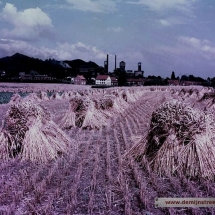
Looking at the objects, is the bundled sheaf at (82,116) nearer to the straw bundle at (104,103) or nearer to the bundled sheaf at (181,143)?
the straw bundle at (104,103)

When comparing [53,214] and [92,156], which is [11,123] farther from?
A: [53,214]

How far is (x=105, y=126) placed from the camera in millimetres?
12195

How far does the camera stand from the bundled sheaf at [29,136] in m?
7.29

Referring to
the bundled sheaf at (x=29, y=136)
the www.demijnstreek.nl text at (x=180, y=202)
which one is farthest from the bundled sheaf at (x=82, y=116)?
the www.demijnstreek.nl text at (x=180, y=202)

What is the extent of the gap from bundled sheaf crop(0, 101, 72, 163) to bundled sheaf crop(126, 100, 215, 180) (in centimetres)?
204

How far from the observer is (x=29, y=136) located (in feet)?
24.6

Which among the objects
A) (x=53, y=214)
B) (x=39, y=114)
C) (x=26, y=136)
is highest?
(x=39, y=114)

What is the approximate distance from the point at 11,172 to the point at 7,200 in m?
1.45

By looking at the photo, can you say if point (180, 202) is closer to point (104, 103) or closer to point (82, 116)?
point (82, 116)

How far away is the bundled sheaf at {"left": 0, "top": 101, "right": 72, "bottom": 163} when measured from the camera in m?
7.29

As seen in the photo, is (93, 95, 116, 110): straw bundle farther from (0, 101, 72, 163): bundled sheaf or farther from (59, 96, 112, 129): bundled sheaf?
(0, 101, 72, 163): bundled sheaf

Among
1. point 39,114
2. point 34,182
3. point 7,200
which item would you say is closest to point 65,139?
point 39,114

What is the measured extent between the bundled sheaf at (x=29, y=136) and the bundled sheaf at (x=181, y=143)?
6.70 feet

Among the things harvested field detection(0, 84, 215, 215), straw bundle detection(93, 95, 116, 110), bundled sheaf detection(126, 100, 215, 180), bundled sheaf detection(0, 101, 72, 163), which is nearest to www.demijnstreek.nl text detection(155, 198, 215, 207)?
harvested field detection(0, 84, 215, 215)
